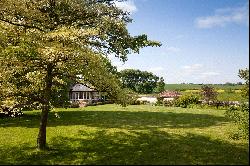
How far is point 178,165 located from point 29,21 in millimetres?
10025

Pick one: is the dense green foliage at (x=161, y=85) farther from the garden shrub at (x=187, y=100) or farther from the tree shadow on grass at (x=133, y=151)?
the tree shadow on grass at (x=133, y=151)

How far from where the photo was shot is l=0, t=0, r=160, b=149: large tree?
15.0 m

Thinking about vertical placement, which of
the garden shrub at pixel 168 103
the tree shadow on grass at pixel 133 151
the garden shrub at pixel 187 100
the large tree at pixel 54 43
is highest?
the large tree at pixel 54 43

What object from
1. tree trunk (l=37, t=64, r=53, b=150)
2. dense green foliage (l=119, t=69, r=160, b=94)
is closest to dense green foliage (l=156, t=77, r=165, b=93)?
dense green foliage (l=119, t=69, r=160, b=94)

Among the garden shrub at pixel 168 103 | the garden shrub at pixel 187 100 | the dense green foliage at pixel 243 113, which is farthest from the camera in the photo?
the garden shrub at pixel 168 103

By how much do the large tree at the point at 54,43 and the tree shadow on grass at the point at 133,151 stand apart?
1.92 meters

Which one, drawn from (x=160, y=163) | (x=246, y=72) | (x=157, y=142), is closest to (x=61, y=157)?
(x=160, y=163)

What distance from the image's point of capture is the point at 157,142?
21.2m

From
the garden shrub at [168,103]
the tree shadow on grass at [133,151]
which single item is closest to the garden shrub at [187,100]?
the garden shrub at [168,103]

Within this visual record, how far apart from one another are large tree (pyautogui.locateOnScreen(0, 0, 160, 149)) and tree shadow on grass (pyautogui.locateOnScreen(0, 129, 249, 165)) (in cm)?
192

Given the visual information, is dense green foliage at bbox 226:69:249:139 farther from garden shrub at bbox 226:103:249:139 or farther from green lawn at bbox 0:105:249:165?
green lawn at bbox 0:105:249:165

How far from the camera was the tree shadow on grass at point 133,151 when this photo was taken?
52.8 ft

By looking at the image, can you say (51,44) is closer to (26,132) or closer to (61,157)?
(61,157)

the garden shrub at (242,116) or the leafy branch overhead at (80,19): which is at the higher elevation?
the leafy branch overhead at (80,19)
